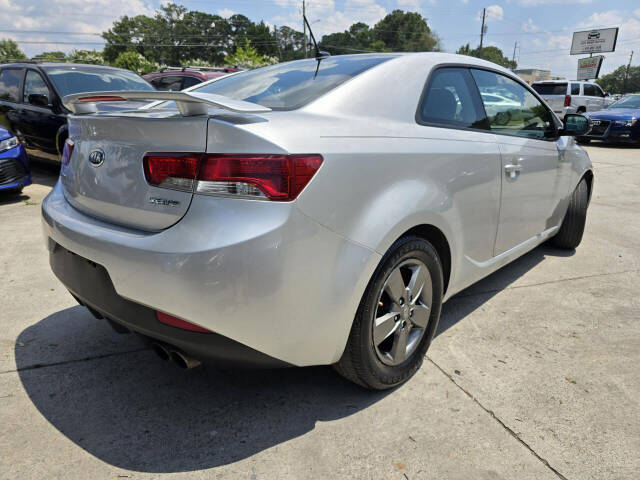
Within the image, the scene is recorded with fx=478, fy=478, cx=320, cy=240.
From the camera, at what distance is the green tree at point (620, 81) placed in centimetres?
11419

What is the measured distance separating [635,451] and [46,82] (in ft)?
25.8

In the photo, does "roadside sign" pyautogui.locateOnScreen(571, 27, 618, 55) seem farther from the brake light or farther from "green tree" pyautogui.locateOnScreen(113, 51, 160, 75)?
the brake light

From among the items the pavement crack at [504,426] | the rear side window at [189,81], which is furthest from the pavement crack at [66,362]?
the rear side window at [189,81]

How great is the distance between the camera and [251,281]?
5.27 ft

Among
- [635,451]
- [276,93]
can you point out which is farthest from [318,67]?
[635,451]

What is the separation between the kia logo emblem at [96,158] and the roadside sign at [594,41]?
59364 mm

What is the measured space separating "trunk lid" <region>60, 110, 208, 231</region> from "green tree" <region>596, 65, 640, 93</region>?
135 meters

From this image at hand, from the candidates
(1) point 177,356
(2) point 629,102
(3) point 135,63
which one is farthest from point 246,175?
(3) point 135,63

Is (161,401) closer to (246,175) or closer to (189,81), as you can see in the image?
(246,175)

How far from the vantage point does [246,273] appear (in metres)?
1.60

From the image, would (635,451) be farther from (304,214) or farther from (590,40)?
(590,40)

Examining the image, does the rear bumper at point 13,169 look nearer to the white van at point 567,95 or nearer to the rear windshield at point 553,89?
the white van at point 567,95

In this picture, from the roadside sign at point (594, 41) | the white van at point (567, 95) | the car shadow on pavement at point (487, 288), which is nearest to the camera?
the car shadow on pavement at point (487, 288)

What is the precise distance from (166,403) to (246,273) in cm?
99
